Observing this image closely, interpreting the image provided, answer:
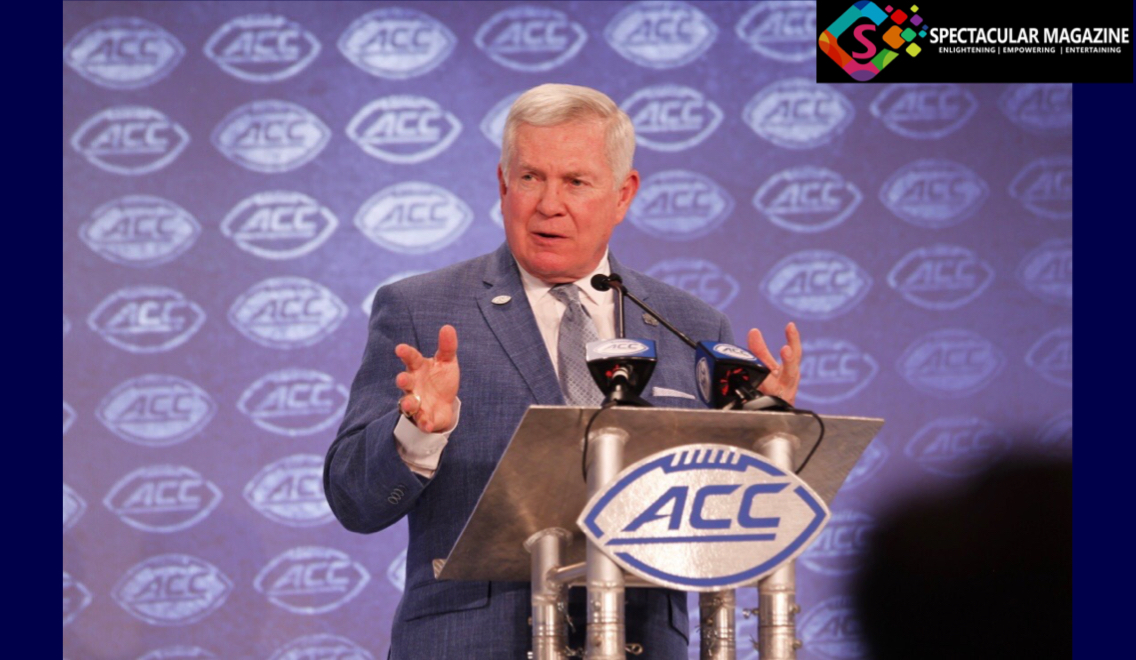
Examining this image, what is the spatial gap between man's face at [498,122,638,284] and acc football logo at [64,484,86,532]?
213 cm

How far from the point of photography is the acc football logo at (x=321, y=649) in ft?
12.6

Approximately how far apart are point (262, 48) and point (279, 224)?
0.61 metres

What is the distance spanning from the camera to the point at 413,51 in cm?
406

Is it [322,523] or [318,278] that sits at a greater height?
[318,278]

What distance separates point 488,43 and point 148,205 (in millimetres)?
1256

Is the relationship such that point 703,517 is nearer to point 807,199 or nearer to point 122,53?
point 807,199

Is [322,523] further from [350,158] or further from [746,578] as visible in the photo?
[746,578]

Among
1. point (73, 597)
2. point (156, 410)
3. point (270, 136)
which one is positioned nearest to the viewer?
point (73, 597)

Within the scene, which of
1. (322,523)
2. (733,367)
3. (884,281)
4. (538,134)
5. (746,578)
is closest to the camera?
(746,578)

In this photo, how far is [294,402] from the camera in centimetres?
392

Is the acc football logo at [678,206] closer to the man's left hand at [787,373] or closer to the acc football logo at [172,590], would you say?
the acc football logo at [172,590]

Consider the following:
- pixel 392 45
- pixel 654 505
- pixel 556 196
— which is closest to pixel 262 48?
pixel 392 45

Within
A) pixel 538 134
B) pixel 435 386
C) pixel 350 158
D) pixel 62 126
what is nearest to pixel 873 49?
pixel 350 158

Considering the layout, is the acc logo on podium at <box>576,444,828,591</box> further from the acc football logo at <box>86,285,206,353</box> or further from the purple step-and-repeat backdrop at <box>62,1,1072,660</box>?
the acc football logo at <box>86,285,206,353</box>
